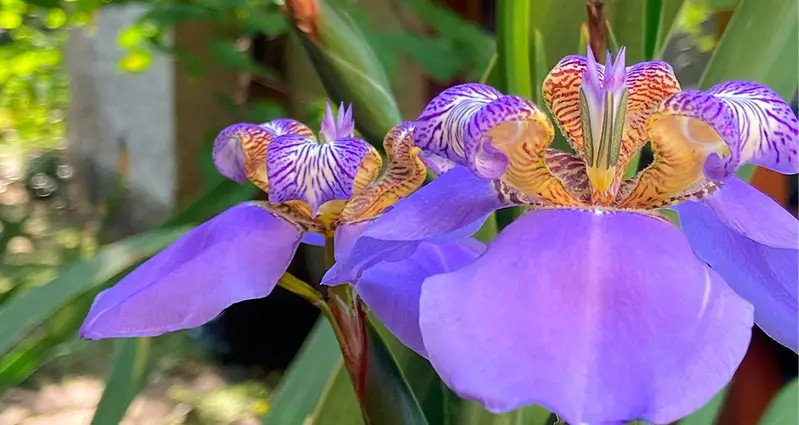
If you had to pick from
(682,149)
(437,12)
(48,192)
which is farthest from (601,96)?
(48,192)

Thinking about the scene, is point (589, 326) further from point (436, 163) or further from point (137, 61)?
point (137, 61)

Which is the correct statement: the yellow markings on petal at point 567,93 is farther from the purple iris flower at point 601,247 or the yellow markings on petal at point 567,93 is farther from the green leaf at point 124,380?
the green leaf at point 124,380

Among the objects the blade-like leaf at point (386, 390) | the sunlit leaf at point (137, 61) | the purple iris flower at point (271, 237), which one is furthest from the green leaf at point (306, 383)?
the sunlit leaf at point (137, 61)

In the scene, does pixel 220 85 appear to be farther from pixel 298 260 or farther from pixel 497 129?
pixel 497 129

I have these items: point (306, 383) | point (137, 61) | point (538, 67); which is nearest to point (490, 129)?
point (538, 67)

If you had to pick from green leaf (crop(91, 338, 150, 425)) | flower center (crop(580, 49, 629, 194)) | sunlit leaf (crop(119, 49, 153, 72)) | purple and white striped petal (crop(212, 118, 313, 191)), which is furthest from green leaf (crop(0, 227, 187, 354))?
sunlit leaf (crop(119, 49, 153, 72))
